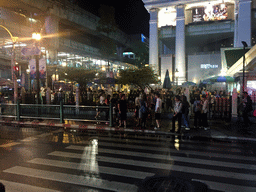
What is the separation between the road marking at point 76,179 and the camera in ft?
14.4

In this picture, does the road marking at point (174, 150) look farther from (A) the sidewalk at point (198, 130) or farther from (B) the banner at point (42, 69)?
(B) the banner at point (42, 69)

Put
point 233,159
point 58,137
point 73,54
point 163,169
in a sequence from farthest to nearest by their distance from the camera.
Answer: point 73,54, point 58,137, point 233,159, point 163,169

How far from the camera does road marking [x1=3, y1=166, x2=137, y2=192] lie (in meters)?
4.40

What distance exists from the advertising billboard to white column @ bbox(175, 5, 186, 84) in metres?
4.45

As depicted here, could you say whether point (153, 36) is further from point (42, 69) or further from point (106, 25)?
point (42, 69)

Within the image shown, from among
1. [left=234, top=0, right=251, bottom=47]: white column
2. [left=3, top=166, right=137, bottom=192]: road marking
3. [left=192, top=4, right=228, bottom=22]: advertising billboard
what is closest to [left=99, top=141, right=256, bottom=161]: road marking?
[left=3, top=166, right=137, bottom=192]: road marking

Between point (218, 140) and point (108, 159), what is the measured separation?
5.11m

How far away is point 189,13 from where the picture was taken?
42.9 metres

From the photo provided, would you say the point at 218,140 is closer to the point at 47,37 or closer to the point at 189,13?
the point at 47,37

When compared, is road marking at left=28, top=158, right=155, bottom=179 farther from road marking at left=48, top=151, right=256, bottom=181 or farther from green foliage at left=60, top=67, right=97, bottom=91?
green foliage at left=60, top=67, right=97, bottom=91

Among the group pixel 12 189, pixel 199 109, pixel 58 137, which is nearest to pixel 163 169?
pixel 12 189

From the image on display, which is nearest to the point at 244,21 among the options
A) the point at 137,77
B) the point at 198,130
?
the point at 137,77

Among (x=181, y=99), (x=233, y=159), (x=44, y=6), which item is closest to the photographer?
(x=233, y=159)

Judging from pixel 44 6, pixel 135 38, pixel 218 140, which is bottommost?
pixel 218 140
